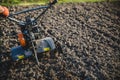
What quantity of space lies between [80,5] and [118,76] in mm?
2655

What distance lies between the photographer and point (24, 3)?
20.5 ft

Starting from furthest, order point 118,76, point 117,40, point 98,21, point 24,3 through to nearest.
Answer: point 24,3 → point 98,21 → point 117,40 → point 118,76

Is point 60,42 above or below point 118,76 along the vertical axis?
above

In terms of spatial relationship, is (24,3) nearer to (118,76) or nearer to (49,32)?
(49,32)

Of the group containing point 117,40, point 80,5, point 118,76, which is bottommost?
point 118,76

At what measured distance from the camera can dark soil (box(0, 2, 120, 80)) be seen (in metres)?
4.37

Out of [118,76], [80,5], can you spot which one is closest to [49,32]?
[80,5]

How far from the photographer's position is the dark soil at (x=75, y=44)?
4371 mm

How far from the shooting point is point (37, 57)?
4641mm

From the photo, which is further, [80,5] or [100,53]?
[80,5]

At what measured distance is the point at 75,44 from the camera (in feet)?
16.5

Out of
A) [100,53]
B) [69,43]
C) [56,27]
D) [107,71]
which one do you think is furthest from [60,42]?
[107,71]

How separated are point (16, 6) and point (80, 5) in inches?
71.3

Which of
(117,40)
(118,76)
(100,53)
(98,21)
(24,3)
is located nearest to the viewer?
(118,76)
